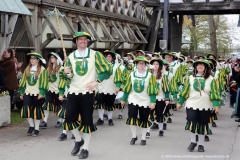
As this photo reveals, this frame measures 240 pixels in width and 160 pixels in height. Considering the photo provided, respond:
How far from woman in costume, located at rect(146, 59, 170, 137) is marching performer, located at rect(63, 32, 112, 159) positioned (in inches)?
94.5

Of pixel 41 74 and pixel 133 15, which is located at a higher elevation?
pixel 133 15

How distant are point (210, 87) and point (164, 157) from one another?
5.34 feet

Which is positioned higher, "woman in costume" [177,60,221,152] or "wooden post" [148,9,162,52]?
"wooden post" [148,9,162,52]

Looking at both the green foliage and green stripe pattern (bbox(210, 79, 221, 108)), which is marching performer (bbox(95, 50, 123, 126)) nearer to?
green stripe pattern (bbox(210, 79, 221, 108))

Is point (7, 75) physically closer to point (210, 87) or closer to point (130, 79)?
point (130, 79)

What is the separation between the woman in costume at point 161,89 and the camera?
379 inches

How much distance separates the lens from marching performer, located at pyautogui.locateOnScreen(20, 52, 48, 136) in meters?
9.20

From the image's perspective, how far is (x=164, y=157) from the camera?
7.69m

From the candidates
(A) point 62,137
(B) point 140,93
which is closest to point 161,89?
(B) point 140,93

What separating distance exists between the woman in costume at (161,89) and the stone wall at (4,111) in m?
3.33

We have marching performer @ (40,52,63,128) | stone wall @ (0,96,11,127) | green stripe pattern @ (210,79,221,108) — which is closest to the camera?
green stripe pattern @ (210,79,221,108)

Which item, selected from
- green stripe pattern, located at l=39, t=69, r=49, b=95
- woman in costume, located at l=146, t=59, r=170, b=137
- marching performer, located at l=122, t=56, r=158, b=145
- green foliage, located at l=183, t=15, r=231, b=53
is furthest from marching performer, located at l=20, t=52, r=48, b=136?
green foliage, located at l=183, t=15, r=231, b=53

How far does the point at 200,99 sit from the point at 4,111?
459 centimetres

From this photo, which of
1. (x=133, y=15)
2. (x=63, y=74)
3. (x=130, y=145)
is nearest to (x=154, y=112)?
(x=130, y=145)
